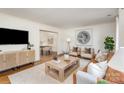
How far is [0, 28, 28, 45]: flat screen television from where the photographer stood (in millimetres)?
3604

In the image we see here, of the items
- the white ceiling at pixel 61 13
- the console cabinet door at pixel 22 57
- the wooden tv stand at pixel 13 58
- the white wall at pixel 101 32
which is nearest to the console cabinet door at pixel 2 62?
the wooden tv stand at pixel 13 58

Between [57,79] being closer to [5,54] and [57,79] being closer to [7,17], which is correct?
[5,54]

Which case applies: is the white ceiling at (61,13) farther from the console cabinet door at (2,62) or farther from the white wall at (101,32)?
the console cabinet door at (2,62)

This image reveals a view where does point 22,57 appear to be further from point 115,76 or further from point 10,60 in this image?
point 115,76

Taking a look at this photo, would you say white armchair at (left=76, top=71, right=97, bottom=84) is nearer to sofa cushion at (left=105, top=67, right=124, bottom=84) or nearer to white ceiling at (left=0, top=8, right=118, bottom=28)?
sofa cushion at (left=105, top=67, right=124, bottom=84)

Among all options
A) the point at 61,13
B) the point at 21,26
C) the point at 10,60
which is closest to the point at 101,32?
the point at 61,13

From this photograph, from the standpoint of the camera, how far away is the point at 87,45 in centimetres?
629

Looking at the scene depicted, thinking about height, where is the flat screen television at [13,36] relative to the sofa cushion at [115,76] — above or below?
above

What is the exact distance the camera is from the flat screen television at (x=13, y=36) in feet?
11.8

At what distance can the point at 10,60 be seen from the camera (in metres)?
3.46

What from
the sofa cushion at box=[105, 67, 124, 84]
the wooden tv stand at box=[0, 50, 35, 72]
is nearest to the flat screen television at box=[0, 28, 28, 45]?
the wooden tv stand at box=[0, 50, 35, 72]
